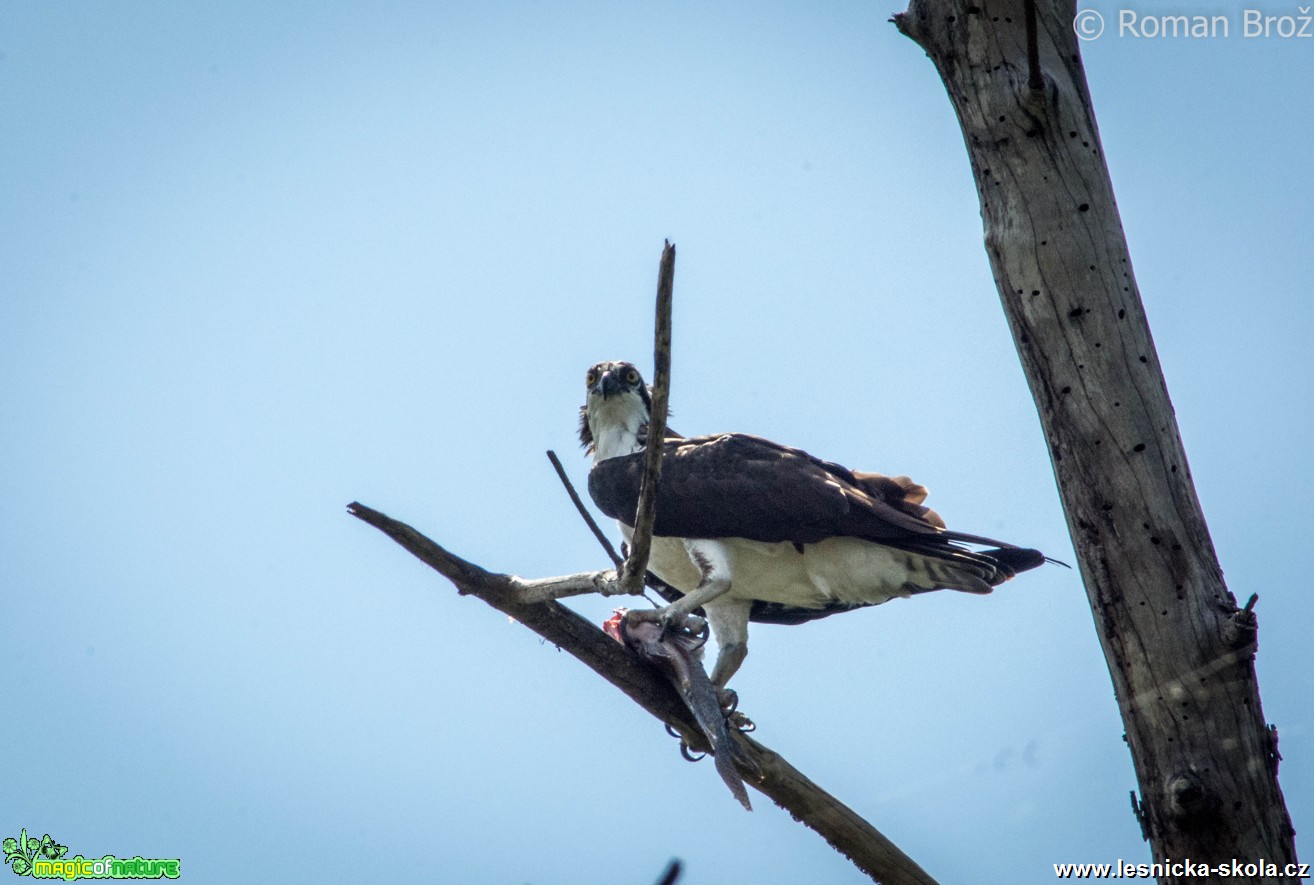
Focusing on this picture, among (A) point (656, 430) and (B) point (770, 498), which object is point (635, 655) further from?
(B) point (770, 498)

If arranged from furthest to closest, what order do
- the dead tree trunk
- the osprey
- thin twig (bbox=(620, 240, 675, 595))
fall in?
the osprey → the dead tree trunk → thin twig (bbox=(620, 240, 675, 595))

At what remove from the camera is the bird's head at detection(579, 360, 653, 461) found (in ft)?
24.9

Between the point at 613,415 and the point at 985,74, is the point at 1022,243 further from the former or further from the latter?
the point at 613,415

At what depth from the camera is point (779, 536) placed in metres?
6.72

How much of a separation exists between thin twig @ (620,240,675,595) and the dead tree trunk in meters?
1.62

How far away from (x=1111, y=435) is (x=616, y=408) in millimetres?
3765

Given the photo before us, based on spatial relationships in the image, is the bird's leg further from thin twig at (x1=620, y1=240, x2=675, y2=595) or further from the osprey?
thin twig at (x1=620, y1=240, x2=675, y2=595)

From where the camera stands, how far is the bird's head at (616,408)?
24.9 ft

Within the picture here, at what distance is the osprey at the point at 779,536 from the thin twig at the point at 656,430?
1910 mm

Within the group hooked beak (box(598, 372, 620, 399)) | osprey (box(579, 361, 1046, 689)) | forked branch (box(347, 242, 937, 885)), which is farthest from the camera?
hooked beak (box(598, 372, 620, 399))

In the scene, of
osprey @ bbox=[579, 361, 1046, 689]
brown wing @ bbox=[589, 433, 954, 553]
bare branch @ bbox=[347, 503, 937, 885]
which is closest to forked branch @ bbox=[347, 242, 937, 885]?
bare branch @ bbox=[347, 503, 937, 885]

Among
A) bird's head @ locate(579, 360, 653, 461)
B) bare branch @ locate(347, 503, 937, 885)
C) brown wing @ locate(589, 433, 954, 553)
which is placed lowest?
bare branch @ locate(347, 503, 937, 885)

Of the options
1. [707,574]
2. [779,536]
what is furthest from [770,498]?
[707,574]

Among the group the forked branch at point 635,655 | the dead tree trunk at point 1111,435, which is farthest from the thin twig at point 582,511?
the dead tree trunk at point 1111,435
